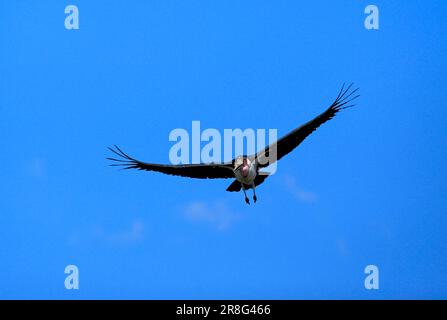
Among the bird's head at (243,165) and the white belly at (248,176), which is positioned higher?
the bird's head at (243,165)

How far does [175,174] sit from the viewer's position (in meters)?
38.6

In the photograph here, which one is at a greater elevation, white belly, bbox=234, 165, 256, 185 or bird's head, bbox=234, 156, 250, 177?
bird's head, bbox=234, 156, 250, 177

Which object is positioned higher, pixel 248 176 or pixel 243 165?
pixel 243 165
